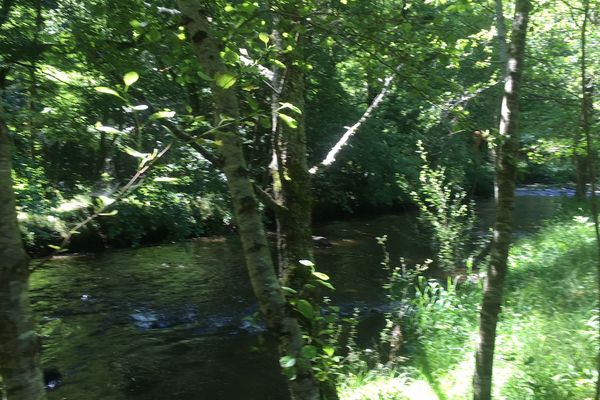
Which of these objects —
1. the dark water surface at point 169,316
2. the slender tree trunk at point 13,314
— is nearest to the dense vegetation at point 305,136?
the slender tree trunk at point 13,314

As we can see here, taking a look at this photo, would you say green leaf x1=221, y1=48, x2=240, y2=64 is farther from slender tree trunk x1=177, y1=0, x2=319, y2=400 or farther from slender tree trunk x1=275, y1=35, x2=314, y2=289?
slender tree trunk x1=275, y1=35, x2=314, y2=289

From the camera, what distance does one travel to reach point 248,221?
82.8 inches

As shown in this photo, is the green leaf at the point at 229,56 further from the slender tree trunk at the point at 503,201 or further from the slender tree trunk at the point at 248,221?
the slender tree trunk at the point at 503,201

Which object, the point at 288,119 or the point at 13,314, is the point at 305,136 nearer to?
the point at 288,119

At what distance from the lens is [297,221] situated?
11.5 feet

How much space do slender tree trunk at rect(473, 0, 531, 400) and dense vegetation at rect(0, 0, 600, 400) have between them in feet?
0.04

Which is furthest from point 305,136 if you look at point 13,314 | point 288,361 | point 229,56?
point 13,314

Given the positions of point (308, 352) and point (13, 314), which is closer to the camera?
point (13, 314)

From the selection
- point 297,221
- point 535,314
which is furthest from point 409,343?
point 297,221

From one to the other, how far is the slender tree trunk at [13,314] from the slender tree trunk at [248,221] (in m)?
0.80

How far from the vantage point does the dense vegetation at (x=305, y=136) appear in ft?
6.59

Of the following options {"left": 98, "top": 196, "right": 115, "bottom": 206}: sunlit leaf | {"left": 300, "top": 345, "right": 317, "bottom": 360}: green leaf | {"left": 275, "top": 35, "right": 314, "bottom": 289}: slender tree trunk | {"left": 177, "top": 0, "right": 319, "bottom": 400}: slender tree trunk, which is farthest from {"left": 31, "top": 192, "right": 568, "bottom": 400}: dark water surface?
{"left": 98, "top": 196, "right": 115, "bottom": 206}: sunlit leaf

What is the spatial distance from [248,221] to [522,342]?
4.39 m

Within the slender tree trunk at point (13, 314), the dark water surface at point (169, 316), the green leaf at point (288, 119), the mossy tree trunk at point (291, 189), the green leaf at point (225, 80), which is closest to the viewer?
the slender tree trunk at point (13, 314)
